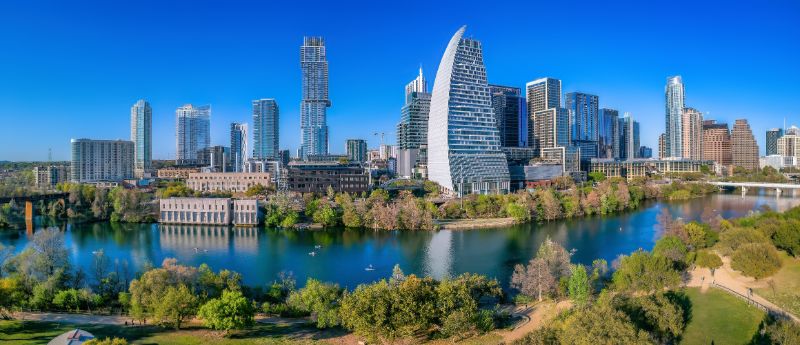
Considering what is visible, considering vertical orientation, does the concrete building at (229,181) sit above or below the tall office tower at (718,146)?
below

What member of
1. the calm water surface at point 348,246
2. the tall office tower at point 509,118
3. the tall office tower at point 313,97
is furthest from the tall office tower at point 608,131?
the calm water surface at point 348,246

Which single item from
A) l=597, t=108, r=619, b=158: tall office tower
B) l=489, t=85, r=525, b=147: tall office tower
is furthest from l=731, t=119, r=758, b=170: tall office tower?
l=489, t=85, r=525, b=147: tall office tower

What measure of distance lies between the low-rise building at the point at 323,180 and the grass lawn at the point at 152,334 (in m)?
27.7

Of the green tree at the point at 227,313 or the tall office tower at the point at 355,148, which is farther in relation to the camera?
the tall office tower at the point at 355,148

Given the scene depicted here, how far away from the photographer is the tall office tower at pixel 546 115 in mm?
73062

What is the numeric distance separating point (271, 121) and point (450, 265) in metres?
67.9

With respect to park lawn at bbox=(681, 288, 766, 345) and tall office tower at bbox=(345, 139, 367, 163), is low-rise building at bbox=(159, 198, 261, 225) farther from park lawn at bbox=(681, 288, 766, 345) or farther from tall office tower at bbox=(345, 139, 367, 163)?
tall office tower at bbox=(345, 139, 367, 163)

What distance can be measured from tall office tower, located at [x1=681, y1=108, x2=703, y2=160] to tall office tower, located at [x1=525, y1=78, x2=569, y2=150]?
20818 millimetres

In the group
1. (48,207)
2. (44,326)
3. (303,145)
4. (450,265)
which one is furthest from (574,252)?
(303,145)

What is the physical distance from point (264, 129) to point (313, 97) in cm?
1070

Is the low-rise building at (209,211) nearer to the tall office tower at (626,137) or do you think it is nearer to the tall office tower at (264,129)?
the tall office tower at (264,129)

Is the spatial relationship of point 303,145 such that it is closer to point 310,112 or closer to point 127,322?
point 310,112

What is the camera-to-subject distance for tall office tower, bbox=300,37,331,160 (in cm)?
7688

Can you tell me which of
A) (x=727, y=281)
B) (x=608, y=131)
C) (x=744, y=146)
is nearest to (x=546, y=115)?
(x=608, y=131)
